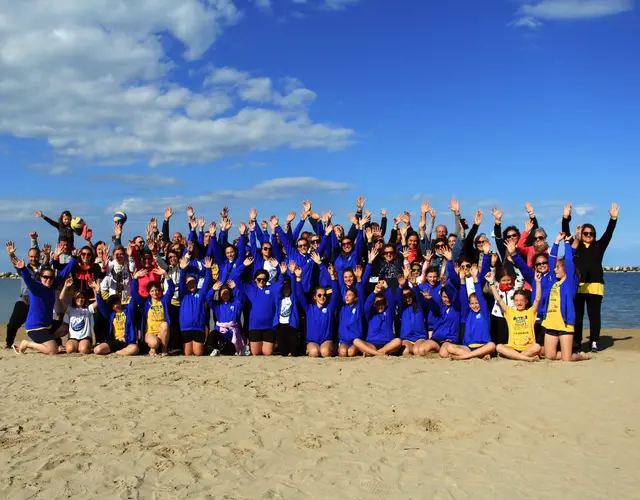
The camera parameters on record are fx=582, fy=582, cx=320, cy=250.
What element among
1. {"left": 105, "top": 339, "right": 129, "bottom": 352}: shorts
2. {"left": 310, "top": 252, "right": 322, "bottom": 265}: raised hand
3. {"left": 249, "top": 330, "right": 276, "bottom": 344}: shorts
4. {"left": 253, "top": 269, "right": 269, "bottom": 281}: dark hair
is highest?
{"left": 310, "top": 252, "right": 322, "bottom": 265}: raised hand

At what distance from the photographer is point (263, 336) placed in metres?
9.98

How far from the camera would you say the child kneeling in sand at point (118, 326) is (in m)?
9.79

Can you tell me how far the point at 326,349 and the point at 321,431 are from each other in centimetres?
388

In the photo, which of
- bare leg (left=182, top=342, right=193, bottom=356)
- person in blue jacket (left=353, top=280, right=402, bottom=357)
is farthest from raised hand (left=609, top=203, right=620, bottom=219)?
bare leg (left=182, top=342, right=193, bottom=356)

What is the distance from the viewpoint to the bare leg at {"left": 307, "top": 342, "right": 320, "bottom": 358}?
381 inches

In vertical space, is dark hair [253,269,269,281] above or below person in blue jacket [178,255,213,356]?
above

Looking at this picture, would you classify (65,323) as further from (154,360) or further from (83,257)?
(154,360)

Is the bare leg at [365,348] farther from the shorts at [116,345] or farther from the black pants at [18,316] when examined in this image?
the black pants at [18,316]

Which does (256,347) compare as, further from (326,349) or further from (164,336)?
(164,336)

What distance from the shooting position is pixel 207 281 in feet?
33.0

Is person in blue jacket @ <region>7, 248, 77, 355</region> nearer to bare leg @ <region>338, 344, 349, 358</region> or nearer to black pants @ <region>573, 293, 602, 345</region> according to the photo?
bare leg @ <region>338, 344, 349, 358</region>

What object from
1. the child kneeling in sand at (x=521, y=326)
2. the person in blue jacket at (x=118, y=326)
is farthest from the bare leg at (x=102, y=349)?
the child kneeling in sand at (x=521, y=326)

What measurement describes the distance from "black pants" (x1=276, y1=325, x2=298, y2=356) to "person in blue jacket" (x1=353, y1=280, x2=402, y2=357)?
3.54 ft

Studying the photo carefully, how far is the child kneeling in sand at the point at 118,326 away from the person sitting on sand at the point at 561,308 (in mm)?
6669
